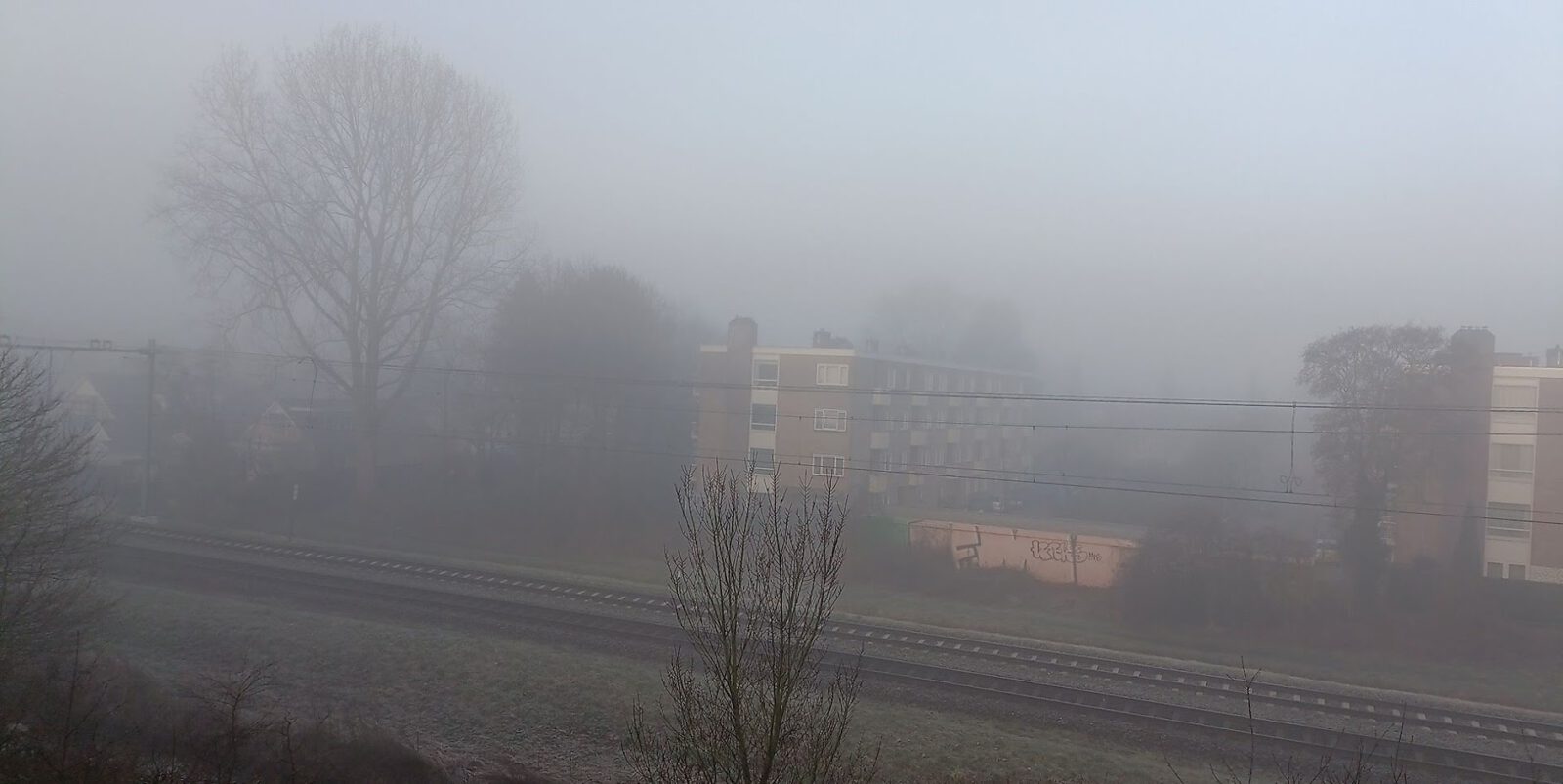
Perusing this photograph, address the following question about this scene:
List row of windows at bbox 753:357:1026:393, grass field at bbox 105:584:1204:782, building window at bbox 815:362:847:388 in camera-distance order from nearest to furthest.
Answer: grass field at bbox 105:584:1204:782
building window at bbox 815:362:847:388
row of windows at bbox 753:357:1026:393

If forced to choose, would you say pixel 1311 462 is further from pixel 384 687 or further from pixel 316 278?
pixel 316 278

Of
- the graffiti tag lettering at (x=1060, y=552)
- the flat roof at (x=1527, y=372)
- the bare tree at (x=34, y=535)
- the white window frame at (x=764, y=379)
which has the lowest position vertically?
the graffiti tag lettering at (x=1060, y=552)

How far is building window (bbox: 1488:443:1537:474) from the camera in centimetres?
1683

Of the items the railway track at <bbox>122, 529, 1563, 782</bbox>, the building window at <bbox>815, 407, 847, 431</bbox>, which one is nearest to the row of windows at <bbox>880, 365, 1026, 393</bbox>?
the building window at <bbox>815, 407, 847, 431</bbox>

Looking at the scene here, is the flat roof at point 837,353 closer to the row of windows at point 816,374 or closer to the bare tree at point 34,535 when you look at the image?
the row of windows at point 816,374

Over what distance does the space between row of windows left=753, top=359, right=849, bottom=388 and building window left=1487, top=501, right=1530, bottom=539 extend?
42.6 ft

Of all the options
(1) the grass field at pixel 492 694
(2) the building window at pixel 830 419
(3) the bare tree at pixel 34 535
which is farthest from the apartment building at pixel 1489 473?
(3) the bare tree at pixel 34 535

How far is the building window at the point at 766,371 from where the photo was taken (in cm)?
2409

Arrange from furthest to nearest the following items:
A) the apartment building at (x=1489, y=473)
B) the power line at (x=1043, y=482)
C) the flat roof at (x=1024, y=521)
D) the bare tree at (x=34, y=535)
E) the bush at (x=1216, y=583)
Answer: the flat roof at (x=1024, y=521)
the bush at (x=1216, y=583)
the power line at (x=1043, y=482)
the apartment building at (x=1489, y=473)
the bare tree at (x=34, y=535)

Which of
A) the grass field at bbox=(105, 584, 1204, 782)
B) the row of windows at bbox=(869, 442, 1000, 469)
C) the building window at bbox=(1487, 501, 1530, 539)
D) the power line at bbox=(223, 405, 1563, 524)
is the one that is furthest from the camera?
the row of windows at bbox=(869, 442, 1000, 469)

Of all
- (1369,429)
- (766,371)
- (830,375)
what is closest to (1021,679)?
(1369,429)

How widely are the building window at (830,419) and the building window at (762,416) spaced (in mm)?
1214

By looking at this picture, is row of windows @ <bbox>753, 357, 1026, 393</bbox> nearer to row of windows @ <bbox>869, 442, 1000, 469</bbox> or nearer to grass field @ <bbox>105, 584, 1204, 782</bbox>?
row of windows @ <bbox>869, 442, 1000, 469</bbox>

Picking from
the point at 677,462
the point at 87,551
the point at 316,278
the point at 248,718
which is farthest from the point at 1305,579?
the point at 316,278
